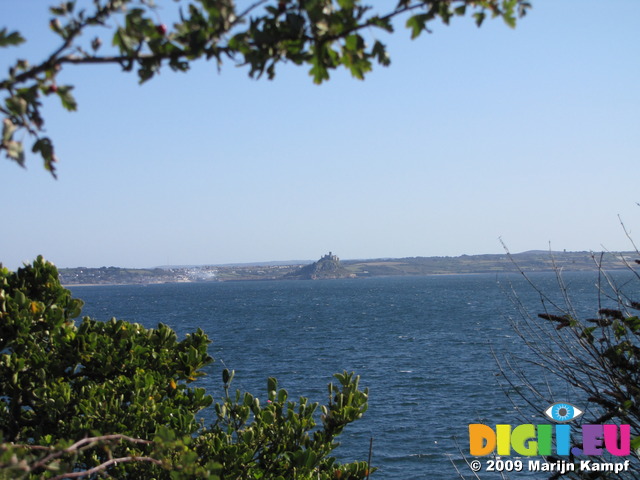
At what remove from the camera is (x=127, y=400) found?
23.4 feet

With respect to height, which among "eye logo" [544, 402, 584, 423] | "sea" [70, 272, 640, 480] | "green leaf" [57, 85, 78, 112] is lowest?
"sea" [70, 272, 640, 480]

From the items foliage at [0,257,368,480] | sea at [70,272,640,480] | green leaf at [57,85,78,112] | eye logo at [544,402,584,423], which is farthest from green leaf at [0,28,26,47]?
eye logo at [544,402,584,423]

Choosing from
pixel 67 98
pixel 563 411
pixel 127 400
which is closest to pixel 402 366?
pixel 563 411

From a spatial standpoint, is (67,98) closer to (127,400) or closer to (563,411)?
(127,400)

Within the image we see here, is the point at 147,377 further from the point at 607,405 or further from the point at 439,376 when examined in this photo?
the point at 439,376

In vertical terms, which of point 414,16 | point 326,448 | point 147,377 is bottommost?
point 326,448

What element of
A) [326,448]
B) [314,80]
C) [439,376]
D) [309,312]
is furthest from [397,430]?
[309,312]

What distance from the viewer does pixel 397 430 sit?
1027 inches

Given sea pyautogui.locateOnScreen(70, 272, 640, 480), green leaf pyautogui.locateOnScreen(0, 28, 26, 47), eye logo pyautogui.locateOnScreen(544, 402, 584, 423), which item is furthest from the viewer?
sea pyautogui.locateOnScreen(70, 272, 640, 480)

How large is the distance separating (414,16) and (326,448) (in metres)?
4.91

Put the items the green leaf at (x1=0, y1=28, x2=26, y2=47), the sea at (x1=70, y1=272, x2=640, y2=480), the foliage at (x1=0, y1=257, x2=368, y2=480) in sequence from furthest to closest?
1. the sea at (x1=70, y1=272, x2=640, y2=480)
2. the foliage at (x1=0, y1=257, x2=368, y2=480)
3. the green leaf at (x1=0, y1=28, x2=26, y2=47)

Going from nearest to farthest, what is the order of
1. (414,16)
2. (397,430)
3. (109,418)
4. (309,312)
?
1. (414,16)
2. (109,418)
3. (397,430)
4. (309,312)

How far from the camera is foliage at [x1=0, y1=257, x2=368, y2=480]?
6414 mm

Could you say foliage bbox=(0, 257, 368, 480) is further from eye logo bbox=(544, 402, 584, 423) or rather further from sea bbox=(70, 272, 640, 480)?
eye logo bbox=(544, 402, 584, 423)
